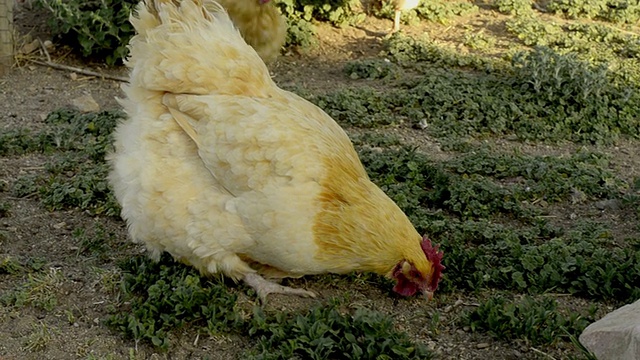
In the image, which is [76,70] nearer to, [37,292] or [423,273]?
[37,292]

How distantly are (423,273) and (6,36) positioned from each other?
14.1 ft

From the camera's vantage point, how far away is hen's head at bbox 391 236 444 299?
128 inches

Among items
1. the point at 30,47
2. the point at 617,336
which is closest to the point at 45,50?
the point at 30,47

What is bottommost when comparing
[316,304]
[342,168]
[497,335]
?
[316,304]

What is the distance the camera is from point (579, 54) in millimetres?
6578

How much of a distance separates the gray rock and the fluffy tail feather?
176 cm

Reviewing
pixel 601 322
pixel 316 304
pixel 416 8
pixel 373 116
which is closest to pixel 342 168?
pixel 316 304

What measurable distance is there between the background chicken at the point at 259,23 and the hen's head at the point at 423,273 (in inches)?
113

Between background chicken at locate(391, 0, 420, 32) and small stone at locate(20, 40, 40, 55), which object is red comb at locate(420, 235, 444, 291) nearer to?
background chicken at locate(391, 0, 420, 32)

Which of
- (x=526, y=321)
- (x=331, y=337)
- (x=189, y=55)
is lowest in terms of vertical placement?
(x=331, y=337)

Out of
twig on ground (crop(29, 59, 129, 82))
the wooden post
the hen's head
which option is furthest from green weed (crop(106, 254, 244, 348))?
the wooden post

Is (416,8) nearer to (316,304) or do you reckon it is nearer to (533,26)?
(533,26)

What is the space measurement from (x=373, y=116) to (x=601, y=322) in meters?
2.99

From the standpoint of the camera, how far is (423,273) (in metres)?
3.26
